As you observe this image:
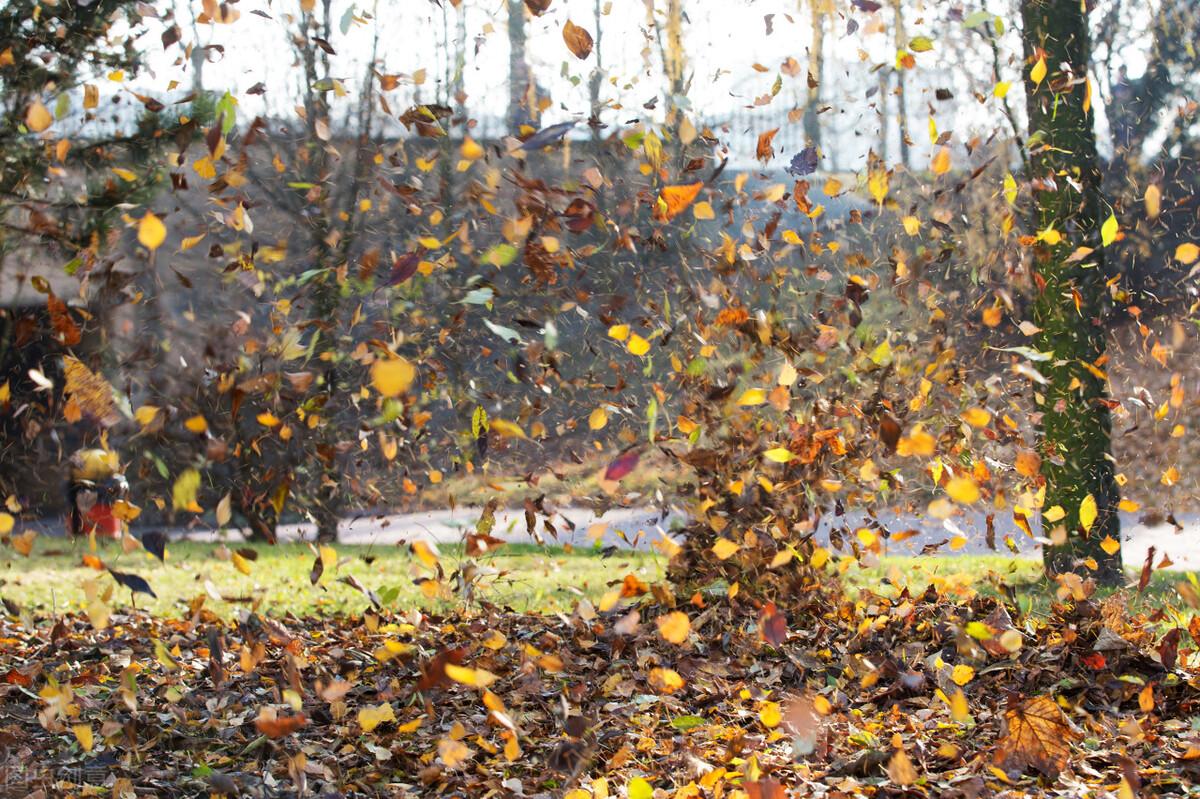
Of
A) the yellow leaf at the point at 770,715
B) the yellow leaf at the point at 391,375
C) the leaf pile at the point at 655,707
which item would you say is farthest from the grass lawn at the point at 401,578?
the yellow leaf at the point at 391,375

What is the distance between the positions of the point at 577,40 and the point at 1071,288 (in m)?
3.90

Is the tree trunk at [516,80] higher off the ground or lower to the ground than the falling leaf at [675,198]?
higher

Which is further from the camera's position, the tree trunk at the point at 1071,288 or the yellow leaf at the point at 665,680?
the tree trunk at the point at 1071,288

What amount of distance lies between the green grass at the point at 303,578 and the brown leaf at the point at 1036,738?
8.20 feet

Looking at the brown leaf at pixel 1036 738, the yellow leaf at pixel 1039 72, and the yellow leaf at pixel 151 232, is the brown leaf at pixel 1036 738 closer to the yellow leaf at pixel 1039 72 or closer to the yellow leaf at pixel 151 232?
the yellow leaf at pixel 151 232

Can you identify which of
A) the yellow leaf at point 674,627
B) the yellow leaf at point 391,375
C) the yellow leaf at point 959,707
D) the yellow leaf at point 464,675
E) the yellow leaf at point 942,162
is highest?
the yellow leaf at point 942,162

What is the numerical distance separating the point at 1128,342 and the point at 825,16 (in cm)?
783

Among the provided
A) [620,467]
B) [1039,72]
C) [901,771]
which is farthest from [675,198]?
[1039,72]

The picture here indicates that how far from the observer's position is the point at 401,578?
813 centimetres

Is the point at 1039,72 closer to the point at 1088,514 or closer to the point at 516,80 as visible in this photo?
the point at 1088,514

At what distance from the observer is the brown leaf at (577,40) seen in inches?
118

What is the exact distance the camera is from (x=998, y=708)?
3.47 metres

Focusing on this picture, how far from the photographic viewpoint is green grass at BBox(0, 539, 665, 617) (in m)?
6.35

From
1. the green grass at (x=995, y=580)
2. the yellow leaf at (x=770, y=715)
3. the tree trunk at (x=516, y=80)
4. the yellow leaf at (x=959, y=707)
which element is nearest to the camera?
the yellow leaf at (x=959, y=707)
